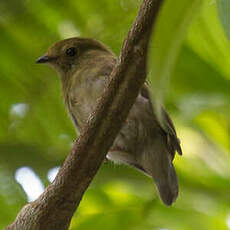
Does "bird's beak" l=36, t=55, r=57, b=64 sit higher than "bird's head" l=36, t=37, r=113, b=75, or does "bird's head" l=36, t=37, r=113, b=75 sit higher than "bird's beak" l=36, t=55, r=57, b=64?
"bird's beak" l=36, t=55, r=57, b=64

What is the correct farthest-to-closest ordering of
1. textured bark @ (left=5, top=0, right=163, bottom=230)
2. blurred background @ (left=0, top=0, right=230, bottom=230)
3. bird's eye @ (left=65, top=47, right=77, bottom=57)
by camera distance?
bird's eye @ (left=65, top=47, right=77, bottom=57) → blurred background @ (left=0, top=0, right=230, bottom=230) → textured bark @ (left=5, top=0, right=163, bottom=230)

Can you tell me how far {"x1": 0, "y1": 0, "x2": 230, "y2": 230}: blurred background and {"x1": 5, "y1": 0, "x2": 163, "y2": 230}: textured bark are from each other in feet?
2.36

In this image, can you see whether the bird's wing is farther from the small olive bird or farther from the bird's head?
the bird's head

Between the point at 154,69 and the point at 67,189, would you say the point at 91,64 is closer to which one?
the point at 67,189

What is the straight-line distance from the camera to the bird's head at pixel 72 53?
3.86m

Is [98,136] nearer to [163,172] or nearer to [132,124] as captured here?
[163,172]

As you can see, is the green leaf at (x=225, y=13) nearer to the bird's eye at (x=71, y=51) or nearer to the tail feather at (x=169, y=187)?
the tail feather at (x=169, y=187)

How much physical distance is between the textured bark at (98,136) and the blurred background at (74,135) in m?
0.72

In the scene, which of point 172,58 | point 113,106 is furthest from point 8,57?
point 172,58

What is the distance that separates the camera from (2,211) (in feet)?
9.09

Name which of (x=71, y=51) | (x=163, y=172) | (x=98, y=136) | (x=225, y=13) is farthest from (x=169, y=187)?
(x=225, y=13)

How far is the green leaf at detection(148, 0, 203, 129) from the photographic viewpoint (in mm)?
573

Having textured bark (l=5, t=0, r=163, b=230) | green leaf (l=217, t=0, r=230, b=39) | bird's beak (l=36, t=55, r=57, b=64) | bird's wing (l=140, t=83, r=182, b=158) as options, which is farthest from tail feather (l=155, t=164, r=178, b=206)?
green leaf (l=217, t=0, r=230, b=39)

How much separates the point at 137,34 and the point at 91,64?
2.42 m
